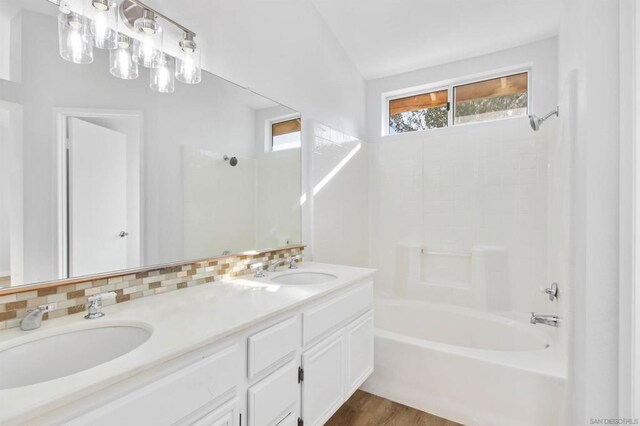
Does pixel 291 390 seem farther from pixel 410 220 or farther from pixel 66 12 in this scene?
pixel 410 220

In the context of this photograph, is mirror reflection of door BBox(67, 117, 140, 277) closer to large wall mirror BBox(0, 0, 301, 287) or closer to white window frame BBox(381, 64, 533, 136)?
large wall mirror BBox(0, 0, 301, 287)

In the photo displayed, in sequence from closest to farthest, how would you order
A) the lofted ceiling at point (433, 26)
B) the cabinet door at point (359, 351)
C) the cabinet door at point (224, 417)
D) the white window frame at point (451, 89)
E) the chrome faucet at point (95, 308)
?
the cabinet door at point (224, 417) < the chrome faucet at point (95, 308) < the cabinet door at point (359, 351) < the lofted ceiling at point (433, 26) < the white window frame at point (451, 89)

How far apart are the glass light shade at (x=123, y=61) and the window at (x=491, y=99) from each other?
2737mm

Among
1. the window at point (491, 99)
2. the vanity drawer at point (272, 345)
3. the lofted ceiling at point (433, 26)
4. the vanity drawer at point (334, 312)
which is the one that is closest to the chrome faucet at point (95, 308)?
the vanity drawer at point (272, 345)

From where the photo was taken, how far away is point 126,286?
130 centimetres

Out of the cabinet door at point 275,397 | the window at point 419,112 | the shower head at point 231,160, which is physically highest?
the window at point 419,112

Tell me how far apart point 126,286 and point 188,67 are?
3.48 ft

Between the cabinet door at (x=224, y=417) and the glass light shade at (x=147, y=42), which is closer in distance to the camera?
the cabinet door at (x=224, y=417)

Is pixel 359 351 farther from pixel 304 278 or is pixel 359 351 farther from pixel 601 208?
pixel 601 208

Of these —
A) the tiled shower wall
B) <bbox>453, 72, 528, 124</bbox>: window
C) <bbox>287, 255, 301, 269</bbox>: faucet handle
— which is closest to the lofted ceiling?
<bbox>453, 72, 528, 124</bbox>: window

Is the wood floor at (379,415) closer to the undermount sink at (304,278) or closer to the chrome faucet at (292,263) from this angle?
the undermount sink at (304,278)

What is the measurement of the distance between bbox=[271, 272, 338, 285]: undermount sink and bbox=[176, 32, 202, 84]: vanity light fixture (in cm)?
120

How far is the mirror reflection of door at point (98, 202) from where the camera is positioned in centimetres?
115

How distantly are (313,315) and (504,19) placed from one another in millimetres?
Answer: 2588
